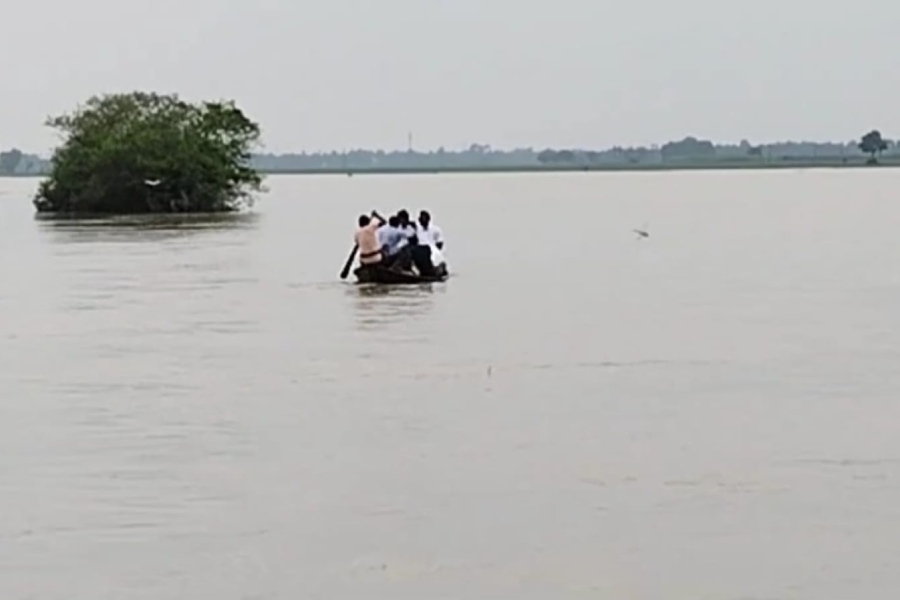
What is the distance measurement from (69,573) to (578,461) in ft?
15.6

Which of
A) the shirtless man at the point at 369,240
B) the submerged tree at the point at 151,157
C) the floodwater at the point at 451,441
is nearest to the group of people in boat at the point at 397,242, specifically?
the shirtless man at the point at 369,240

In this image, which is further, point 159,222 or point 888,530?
point 159,222

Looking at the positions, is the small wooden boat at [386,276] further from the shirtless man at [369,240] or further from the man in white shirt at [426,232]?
the man in white shirt at [426,232]

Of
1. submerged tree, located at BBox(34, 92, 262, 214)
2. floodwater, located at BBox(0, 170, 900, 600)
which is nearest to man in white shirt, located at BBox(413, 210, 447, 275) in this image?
floodwater, located at BBox(0, 170, 900, 600)

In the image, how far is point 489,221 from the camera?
3027 inches

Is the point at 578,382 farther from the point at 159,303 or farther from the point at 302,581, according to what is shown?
the point at 159,303

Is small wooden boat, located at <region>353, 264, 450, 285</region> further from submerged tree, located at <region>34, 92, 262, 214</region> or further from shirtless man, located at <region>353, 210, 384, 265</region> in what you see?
submerged tree, located at <region>34, 92, 262, 214</region>

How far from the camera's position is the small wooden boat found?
3253cm

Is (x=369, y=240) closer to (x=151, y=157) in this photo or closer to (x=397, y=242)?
(x=397, y=242)

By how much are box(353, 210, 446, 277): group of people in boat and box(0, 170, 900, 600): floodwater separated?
0.83 meters

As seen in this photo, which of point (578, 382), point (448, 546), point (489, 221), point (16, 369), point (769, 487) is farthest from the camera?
point (489, 221)

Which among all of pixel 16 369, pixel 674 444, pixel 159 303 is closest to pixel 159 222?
pixel 159 303

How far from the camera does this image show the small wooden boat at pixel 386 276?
32531 mm

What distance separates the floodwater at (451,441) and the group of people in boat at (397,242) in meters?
0.83
